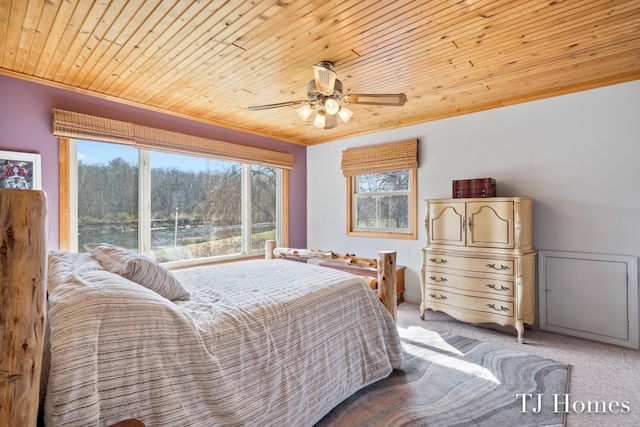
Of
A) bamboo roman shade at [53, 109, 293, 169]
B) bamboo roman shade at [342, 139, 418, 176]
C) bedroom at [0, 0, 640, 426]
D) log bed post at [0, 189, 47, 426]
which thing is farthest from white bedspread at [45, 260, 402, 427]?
bamboo roman shade at [342, 139, 418, 176]

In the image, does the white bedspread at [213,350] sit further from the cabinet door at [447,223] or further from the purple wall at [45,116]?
the purple wall at [45,116]

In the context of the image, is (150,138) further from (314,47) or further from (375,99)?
(375,99)

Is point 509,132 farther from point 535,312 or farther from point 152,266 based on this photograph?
point 152,266

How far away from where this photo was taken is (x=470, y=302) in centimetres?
318

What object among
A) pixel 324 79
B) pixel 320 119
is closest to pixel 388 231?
pixel 320 119

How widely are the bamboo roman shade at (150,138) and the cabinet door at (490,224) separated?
9.39 feet

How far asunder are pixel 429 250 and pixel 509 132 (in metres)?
1.55

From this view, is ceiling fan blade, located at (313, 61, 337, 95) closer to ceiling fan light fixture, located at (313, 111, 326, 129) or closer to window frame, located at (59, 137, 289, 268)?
ceiling fan light fixture, located at (313, 111, 326, 129)

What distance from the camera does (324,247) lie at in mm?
5152

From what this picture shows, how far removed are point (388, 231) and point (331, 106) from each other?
8.24ft

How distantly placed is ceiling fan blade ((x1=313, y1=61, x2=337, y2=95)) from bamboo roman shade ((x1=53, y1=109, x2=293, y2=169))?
Result: 2127mm

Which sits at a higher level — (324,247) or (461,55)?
(461,55)

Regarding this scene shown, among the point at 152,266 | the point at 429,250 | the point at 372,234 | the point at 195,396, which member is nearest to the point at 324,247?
the point at 372,234

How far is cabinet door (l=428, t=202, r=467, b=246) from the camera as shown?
329cm
